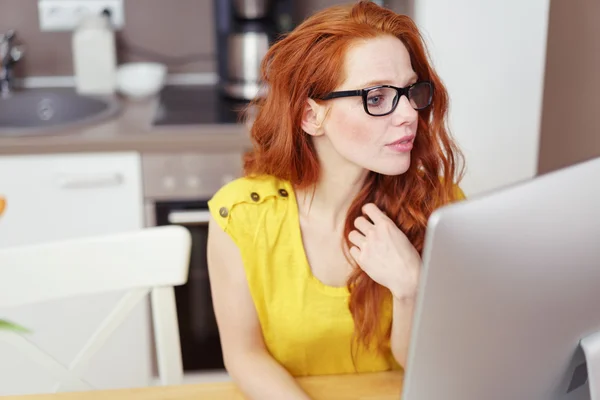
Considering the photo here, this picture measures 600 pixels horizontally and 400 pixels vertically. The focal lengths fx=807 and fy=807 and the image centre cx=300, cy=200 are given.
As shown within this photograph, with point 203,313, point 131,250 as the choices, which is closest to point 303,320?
point 131,250

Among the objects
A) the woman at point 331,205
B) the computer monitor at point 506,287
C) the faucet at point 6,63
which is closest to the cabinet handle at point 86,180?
the faucet at point 6,63

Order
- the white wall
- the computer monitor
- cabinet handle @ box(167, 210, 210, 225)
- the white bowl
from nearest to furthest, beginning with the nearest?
the computer monitor → the white wall → cabinet handle @ box(167, 210, 210, 225) → the white bowl

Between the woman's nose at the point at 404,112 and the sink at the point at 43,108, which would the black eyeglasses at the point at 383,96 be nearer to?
the woman's nose at the point at 404,112

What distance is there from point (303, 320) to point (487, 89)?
1.00m

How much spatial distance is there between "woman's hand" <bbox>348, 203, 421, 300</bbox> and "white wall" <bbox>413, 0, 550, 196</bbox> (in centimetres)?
95

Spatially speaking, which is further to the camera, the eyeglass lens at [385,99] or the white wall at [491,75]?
the white wall at [491,75]

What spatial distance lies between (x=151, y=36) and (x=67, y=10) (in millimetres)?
265

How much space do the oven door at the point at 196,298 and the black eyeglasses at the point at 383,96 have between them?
3.28ft

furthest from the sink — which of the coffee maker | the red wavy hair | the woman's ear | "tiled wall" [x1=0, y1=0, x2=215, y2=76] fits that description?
the woman's ear

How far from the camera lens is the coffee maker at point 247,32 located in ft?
7.43

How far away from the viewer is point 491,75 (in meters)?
2.03

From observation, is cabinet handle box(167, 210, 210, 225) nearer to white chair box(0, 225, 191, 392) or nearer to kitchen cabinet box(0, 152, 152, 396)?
kitchen cabinet box(0, 152, 152, 396)

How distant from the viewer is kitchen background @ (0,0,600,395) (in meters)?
1.99

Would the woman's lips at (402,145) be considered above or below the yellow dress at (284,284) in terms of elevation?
above
